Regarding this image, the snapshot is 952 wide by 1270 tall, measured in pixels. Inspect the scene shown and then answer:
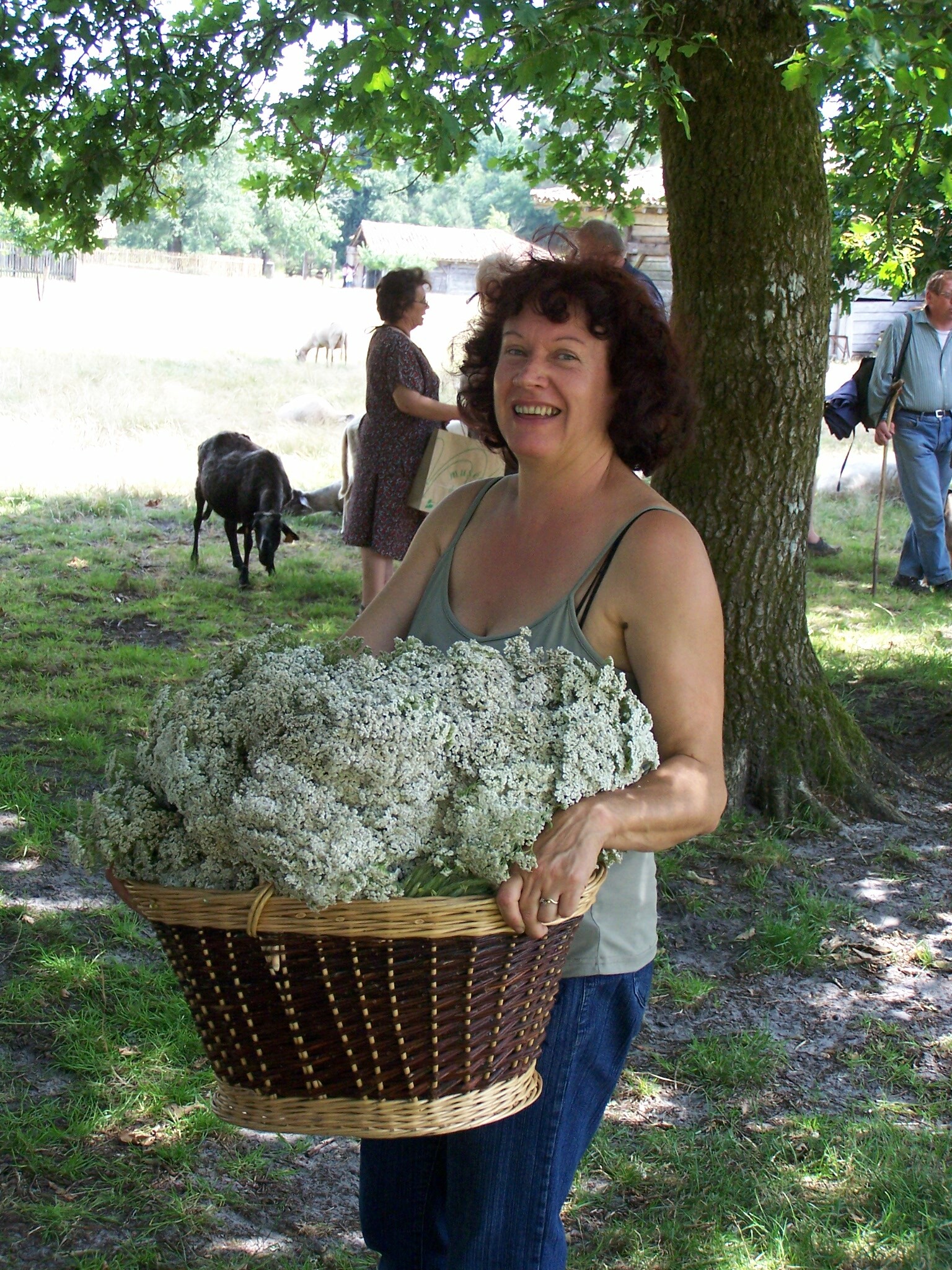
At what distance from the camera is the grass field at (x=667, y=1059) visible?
2725 millimetres

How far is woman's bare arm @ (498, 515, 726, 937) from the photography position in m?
1.61

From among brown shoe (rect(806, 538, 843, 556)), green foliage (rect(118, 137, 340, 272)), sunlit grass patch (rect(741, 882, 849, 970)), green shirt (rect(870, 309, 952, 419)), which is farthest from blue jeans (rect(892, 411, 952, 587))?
green foliage (rect(118, 137, 340, 272))

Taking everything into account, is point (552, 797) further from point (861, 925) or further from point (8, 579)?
point (8, 579)

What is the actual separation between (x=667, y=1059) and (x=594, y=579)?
205cm

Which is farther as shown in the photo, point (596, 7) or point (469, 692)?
point (596, 7)

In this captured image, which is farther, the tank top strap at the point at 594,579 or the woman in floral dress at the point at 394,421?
the woman in floral dress at the point at 394,421

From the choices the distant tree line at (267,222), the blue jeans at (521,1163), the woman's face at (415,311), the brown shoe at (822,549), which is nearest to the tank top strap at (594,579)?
the blue jeans at (521,1163)

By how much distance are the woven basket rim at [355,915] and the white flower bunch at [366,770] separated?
2 centimetres

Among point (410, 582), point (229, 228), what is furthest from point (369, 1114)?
point (229, 228)

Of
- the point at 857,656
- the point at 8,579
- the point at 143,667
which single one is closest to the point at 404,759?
the point at 143,667

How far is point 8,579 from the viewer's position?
28.7ft

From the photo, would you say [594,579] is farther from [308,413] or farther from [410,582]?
[308,413]

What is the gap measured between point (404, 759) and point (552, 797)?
20 cm

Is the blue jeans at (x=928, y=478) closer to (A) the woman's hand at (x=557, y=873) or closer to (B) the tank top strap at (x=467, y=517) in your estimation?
(B) the tank top strap at (x=467, y=517)
